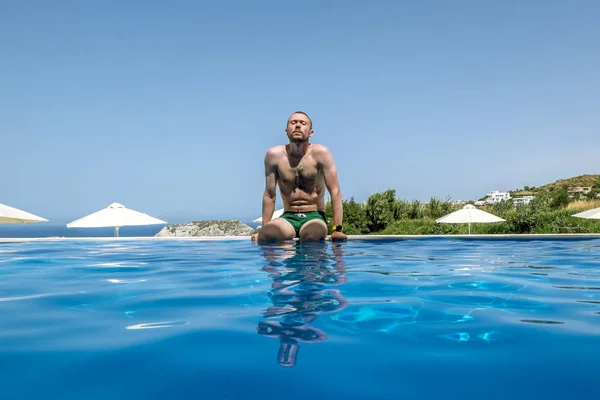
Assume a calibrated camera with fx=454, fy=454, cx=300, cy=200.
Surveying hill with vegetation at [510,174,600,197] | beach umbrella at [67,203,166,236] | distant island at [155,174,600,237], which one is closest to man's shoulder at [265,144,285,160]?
beach umbrella at [67,203,166,236]

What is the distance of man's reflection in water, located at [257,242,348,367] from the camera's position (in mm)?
2332

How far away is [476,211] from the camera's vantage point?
1407 centimetres

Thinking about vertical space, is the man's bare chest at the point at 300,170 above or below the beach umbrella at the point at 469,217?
above

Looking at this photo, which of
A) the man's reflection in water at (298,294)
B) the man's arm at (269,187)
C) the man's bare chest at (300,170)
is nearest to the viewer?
the man's reflection in water at (298,294)

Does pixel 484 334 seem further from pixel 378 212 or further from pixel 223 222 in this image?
pixel 223 222

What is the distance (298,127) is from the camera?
22.6 feet

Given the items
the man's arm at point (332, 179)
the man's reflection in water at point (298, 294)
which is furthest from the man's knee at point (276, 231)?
the man's arm at point (332, 179)

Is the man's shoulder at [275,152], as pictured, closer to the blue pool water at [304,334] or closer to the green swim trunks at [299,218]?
the green swim trunks at [299,218]

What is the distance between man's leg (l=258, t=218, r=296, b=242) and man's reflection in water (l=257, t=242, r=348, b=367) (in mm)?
615

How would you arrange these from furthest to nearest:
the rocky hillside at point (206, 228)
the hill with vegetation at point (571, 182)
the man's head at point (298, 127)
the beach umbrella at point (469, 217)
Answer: the hill with vegetation at point (571, 182) → the rocky hillside at point (206, 228) → the beach umbrella at point (469, 217) → the man's head at point (298, 127)

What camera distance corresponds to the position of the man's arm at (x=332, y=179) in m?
7.05

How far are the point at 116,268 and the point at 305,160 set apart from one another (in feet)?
10.3

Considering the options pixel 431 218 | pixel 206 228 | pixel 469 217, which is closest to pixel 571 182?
pixel 431 218

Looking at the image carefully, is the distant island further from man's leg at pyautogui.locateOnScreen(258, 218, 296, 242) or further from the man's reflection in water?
the man's reflection in water
